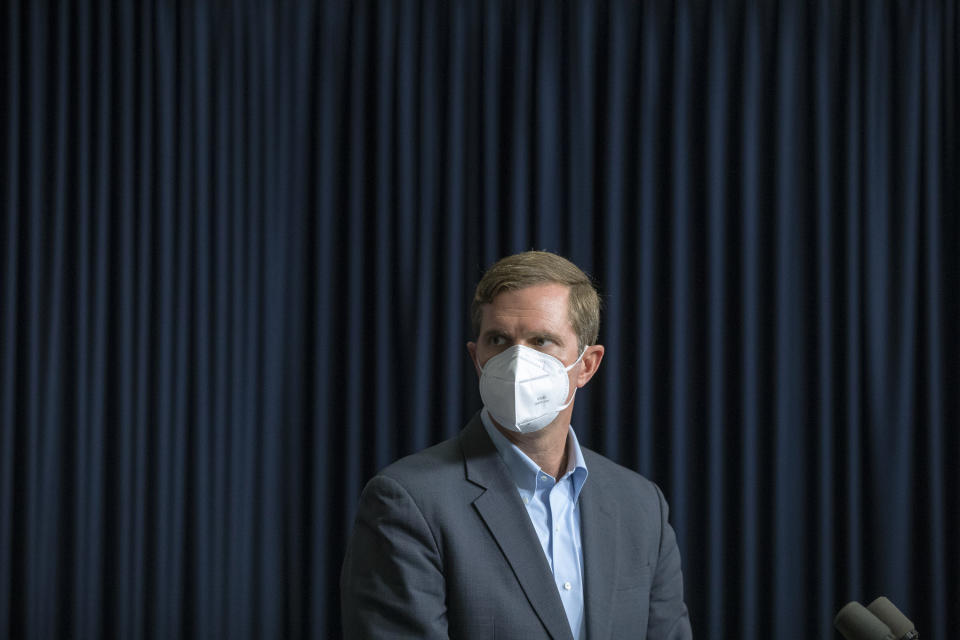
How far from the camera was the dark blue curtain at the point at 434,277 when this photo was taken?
8.78 feet

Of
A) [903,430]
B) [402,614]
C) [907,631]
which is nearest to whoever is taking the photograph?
[907,631]

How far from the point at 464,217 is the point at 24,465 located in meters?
1.68

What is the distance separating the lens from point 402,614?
5.20ft

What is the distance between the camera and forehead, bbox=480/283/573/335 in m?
1.80

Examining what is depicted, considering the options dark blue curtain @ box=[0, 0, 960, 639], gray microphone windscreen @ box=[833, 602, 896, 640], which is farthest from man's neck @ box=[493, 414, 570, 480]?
dark blue curtain @ box=[0, 0, 960, 639]

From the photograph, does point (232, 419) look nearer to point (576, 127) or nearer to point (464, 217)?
point (464, 217)

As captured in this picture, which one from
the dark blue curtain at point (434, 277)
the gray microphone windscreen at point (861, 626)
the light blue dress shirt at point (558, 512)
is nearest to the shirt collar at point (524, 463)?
the light blue dress shirt at point (558, 512)

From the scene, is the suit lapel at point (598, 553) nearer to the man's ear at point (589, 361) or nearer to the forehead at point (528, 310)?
the man's ear at point (589, 361)

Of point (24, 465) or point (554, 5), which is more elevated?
point (554, 5)

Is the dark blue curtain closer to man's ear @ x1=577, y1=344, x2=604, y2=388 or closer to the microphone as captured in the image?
man's ear @ x1=577, y1=344, x2=604, y2=388

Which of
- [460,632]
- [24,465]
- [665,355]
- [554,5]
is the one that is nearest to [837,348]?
[665,355]

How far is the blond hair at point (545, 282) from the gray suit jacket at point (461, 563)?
12.5 inches

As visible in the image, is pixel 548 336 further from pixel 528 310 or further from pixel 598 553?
pixel 598 553

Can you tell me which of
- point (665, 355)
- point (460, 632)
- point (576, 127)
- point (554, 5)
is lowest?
point (460, 632)
